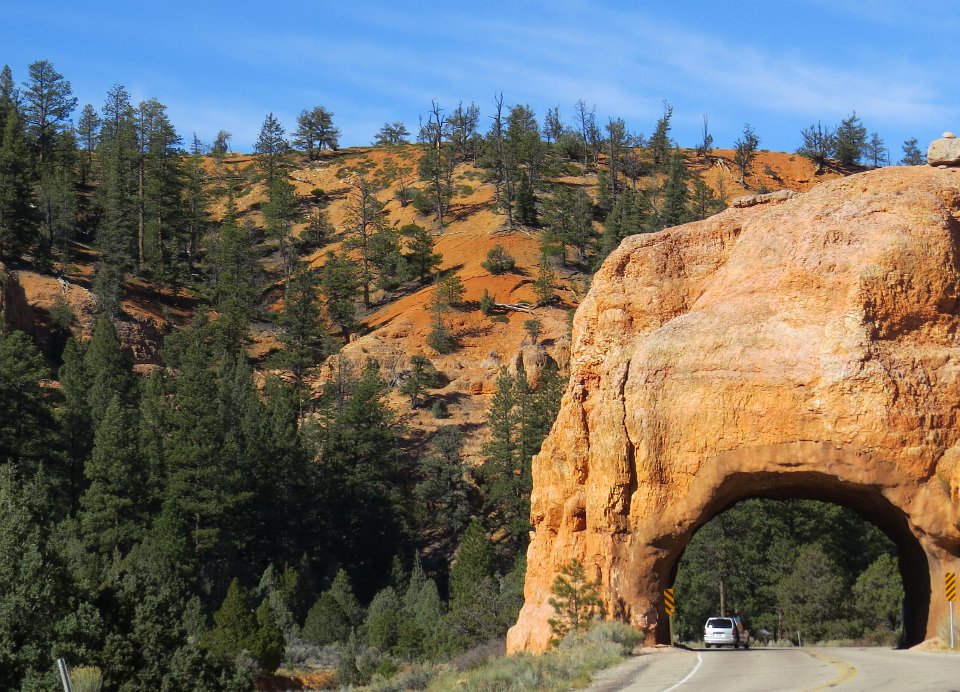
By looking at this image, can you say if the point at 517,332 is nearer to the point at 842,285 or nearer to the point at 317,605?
the point at 317,605

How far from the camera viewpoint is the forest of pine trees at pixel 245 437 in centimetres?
3219

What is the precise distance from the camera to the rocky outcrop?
32688 millimetres

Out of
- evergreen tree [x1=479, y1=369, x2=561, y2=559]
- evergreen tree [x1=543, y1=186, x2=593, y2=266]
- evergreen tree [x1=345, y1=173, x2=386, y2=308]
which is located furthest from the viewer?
evergreen tree [x1=345, y1=173, x2=386, y2=308]

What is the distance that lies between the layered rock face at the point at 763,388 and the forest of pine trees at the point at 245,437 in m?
9.80

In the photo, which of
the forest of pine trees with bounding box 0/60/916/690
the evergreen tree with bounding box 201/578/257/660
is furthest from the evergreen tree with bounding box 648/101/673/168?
the evergreen tree with bounding box 201/578/257/660

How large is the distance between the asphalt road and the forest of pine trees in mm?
10536

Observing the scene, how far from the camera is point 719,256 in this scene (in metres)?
33.7

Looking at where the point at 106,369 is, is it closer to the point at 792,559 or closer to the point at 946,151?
the point at 792,559

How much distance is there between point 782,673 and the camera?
21656 millimetres

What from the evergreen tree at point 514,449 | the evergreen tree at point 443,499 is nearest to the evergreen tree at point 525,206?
the evergreen tree at point 514,449

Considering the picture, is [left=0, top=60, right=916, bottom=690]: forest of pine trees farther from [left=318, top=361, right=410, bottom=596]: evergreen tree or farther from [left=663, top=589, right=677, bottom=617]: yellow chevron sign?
[left=663, top=589, right=677, bottom=617]: yellow chevron sign

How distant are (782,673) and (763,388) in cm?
907

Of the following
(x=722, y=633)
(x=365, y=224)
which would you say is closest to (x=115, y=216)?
(x=365, y=224)

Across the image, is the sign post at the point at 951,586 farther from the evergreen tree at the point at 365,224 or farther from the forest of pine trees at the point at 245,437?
the evergreen tree at the point at 365,224
